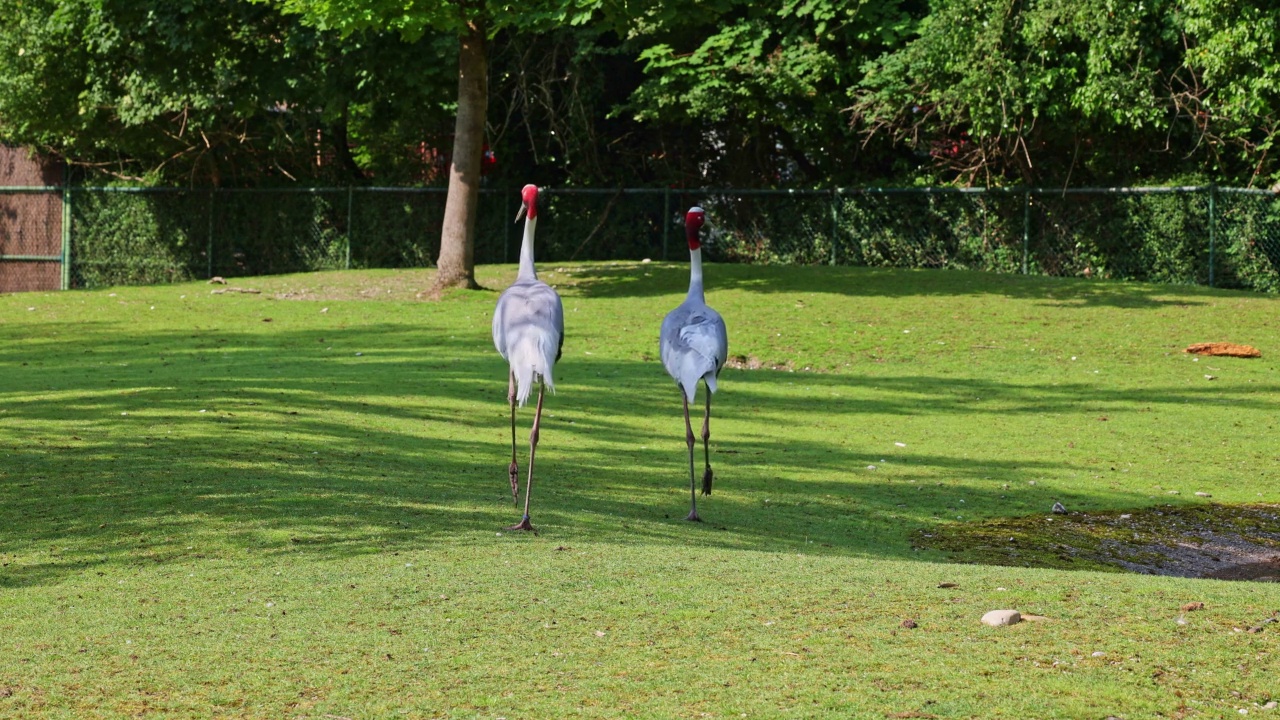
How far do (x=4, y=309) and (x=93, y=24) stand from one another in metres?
5.96

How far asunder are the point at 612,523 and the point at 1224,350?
43.3ft

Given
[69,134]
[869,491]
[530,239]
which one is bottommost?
[869,491]

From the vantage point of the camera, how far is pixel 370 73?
27.5m

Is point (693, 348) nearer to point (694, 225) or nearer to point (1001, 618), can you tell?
point (694, 225)

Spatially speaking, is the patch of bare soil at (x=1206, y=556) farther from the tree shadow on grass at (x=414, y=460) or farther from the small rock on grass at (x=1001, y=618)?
the small rock on grass at (x=1001, y=618)

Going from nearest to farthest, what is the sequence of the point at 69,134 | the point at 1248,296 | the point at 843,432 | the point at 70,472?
1. the point at 70,472
2. the point at 843,432
3. the point at 1248,296
4. the point at 69,134

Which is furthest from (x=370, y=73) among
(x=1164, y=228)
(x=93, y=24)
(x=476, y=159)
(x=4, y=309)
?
(x=1164, y=228)

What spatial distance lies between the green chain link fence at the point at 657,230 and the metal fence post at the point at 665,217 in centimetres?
5

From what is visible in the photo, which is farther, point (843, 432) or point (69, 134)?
point (69, 134)

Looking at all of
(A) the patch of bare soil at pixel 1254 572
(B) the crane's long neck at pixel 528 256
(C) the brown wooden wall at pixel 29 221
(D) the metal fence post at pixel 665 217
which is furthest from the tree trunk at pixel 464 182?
(A) the patch of bare soil at pixel 1254 572

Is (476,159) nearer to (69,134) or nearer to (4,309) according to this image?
(4,309)

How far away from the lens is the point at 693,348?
9.66 m

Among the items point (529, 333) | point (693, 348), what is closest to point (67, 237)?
point (693, 348)

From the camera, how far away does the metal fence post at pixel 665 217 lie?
32.7m
